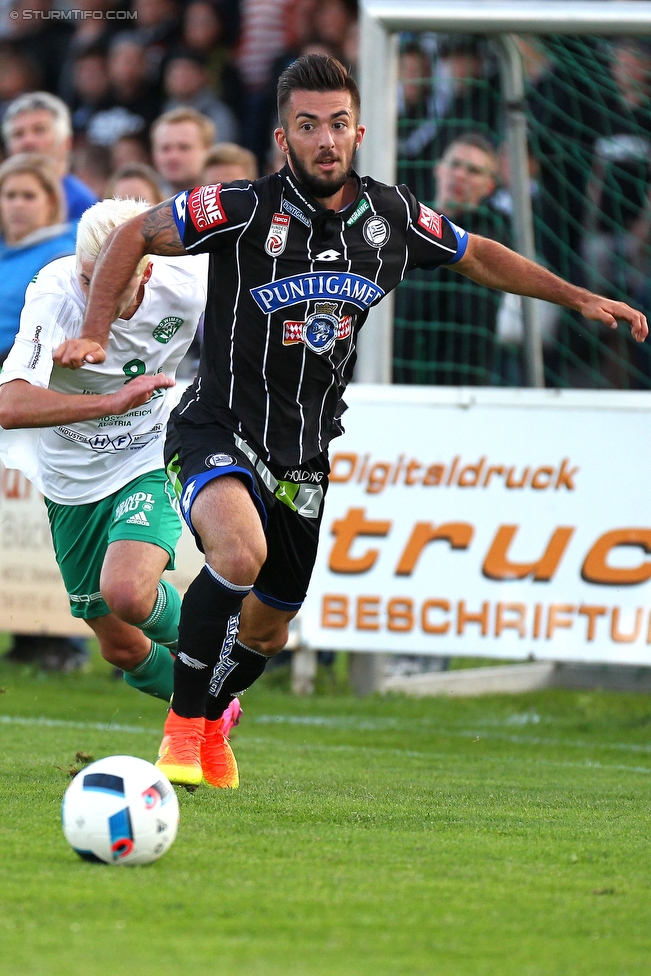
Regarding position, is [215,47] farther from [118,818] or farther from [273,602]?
[118,818]

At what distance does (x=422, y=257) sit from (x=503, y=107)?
4984 millimetres

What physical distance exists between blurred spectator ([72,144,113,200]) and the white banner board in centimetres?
507

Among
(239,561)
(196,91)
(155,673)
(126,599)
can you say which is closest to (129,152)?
(196,91)

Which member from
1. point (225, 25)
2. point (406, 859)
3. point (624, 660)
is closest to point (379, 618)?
point (624, 660)

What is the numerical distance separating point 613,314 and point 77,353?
6.44ft

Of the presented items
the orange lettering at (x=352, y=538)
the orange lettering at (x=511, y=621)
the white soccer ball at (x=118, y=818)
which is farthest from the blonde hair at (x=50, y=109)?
the white soccer ball at (x=118, y=818)

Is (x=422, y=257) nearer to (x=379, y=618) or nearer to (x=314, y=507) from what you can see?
(x=314, y=507)

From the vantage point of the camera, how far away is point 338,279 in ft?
17.0

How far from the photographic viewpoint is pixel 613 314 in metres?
5.39

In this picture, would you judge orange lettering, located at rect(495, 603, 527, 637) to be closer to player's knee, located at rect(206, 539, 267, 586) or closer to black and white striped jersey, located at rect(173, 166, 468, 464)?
black and white striped jersey, located at rect(173, 166, 468, 464)

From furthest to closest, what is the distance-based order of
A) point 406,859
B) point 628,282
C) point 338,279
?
point 628,282, point 338,279, point 406,859

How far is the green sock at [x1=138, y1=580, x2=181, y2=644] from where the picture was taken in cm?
605

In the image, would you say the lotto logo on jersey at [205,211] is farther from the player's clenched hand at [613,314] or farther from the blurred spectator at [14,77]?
the blurred spectator at [14,77]

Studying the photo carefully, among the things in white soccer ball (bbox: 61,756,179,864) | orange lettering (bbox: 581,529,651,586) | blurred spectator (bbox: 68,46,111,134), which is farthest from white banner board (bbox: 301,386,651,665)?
blurred spectator (bbox: 68,46,111,134)
